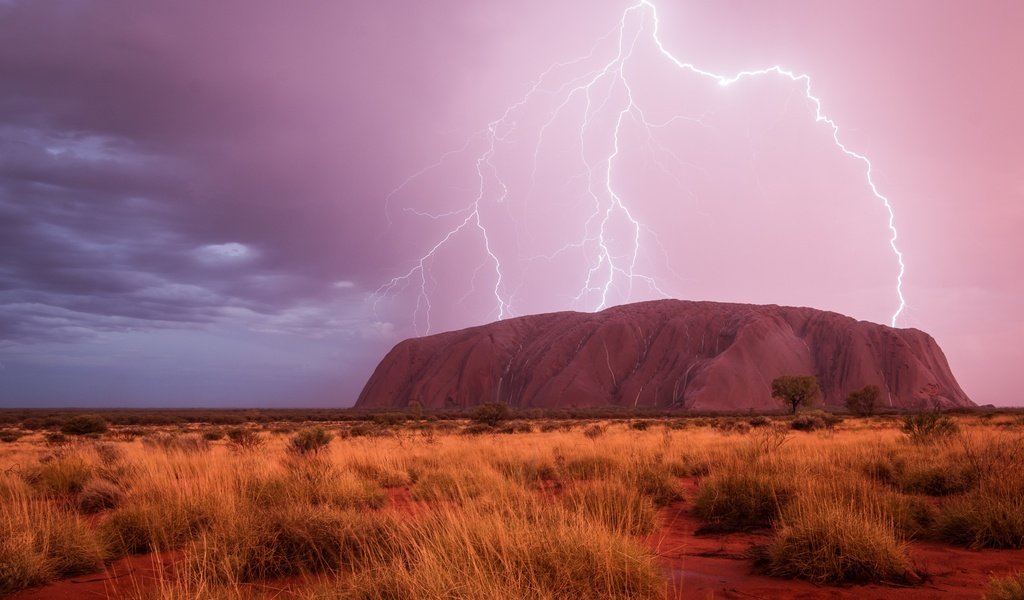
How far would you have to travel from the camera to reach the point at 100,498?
845 cm

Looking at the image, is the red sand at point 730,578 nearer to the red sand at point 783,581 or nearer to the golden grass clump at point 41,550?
the red sand at point 783,581

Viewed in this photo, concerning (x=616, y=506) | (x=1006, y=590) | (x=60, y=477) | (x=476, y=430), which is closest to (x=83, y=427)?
(x=476, y=430)

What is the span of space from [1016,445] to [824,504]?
6.98 m

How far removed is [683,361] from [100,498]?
268 ft

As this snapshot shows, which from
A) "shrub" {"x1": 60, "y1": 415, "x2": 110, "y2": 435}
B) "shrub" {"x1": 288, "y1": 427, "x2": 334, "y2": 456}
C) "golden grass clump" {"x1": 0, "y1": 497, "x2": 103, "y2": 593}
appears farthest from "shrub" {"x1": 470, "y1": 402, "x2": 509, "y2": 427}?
"golden grass clump" {"x1": 0, "y1": 497, "x2": 103, "y2": 593}

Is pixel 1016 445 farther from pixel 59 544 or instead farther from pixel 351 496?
pixel 59 544

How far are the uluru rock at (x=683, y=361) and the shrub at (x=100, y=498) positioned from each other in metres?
68.5

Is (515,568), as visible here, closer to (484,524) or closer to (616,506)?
(484,524)

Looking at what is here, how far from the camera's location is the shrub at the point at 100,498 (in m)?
8.34

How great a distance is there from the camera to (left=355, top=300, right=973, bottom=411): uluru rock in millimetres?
77812

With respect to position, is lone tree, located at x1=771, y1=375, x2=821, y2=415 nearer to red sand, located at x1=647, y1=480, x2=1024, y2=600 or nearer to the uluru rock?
the uluru rock

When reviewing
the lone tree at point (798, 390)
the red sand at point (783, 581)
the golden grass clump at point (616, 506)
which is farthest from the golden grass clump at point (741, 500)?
the lone tree at point (798, 390)

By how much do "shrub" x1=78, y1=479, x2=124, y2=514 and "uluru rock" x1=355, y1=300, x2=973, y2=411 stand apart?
68498mm

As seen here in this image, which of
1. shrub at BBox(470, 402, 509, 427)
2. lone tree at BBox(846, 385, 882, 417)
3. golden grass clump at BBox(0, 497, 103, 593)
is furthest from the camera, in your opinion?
lone tree at BBox(846, 385, 882, 417)
